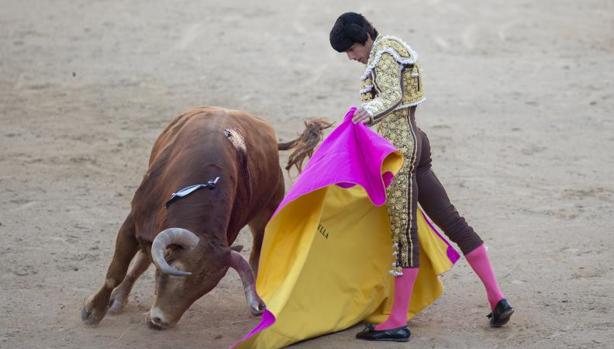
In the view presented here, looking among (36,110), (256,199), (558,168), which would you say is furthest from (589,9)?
(256,199)

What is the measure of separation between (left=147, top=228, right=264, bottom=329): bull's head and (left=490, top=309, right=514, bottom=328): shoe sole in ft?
3.88

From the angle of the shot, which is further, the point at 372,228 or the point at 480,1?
the point at 480,1

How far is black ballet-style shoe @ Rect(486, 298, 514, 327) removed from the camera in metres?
4.98

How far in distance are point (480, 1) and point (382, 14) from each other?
4.62 feet

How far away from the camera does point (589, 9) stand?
39.3 feet

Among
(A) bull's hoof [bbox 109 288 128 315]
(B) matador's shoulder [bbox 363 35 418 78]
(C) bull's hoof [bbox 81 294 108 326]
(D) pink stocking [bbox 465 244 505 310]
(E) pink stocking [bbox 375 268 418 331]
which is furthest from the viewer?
(A) bull's hoof [bbox 109 288 128 315]

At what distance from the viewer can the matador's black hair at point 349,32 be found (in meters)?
4.59

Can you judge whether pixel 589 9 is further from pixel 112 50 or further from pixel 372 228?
pixel 372 228

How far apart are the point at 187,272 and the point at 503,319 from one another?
5.05 ft

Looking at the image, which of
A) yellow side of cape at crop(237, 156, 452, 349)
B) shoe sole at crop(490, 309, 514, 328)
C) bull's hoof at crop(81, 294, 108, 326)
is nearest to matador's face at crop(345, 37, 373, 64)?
yellow side of cape at crop(237, 156, 452, 349)

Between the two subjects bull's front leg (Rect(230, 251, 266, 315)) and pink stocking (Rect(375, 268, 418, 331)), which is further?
pink stocking (Rect(375, 268, 418, 331))

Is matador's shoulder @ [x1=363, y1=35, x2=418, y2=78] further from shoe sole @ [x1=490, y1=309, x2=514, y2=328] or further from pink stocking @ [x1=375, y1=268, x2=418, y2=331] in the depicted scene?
shoe sole @ [x1=490, y1=309, x2=514, y2=328]

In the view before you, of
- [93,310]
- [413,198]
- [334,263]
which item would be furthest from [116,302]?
[413,198]

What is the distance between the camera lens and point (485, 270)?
499 centimetres
